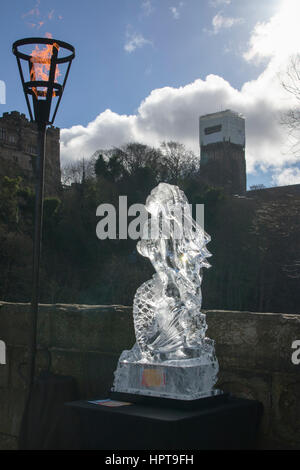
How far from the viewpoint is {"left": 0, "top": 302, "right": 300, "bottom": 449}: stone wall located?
12.1 ft

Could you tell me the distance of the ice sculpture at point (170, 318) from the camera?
3352 millimetres

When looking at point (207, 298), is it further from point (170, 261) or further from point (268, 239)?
point (170, 261)

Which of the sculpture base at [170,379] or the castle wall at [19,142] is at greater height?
the castle wall at [19,142]

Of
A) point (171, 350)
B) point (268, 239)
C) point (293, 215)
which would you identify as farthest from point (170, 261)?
point (268, 239)

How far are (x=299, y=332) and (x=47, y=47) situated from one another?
2.64m

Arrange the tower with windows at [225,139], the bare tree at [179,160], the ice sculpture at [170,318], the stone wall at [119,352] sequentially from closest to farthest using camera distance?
the ice sculpture at [170,318] → the stone wall at [119,352] → the bare tree at [179,160] → the tower with windows at [225,139]

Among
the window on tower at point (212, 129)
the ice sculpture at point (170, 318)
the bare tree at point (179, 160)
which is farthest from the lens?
the window on tower at point (212, 129)

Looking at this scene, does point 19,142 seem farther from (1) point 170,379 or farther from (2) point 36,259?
(1) point 170,379

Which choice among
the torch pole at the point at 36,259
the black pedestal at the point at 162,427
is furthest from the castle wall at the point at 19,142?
the black pedestal at the point at 162,427

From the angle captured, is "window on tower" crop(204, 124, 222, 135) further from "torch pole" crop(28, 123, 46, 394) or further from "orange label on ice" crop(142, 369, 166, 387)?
"orange label on ice" crop(142, 369, 166, 387)

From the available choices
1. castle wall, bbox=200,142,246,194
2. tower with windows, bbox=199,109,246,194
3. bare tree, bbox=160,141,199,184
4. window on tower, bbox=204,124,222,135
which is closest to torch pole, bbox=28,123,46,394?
bare tree, bbox=160,141,199,184

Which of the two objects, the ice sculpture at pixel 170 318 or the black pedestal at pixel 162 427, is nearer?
the black pedestal at pixel 162 427

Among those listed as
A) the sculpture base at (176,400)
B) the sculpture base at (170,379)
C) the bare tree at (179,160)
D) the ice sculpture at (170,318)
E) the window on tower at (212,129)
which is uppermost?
the window on tower at (212,129)

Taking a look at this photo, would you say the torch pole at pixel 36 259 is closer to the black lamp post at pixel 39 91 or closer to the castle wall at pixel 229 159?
the black lamp post at pixel 39 91
